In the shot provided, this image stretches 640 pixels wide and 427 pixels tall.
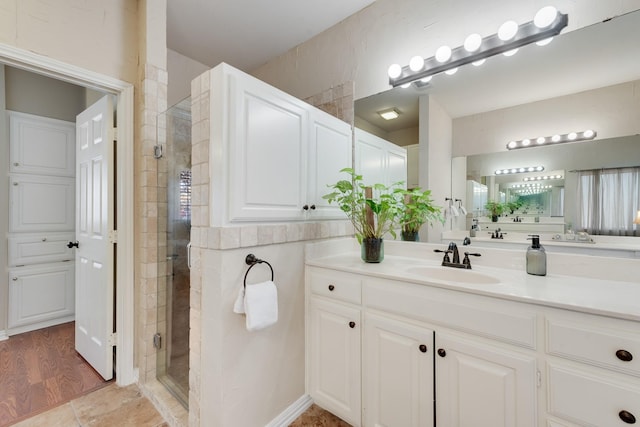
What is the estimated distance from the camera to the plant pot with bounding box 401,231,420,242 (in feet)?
5.93

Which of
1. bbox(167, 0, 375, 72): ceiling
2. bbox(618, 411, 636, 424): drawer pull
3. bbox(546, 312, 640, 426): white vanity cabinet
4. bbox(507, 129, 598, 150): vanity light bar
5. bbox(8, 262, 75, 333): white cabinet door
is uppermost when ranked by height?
bbox(167, 0, 375, 72): ceiling

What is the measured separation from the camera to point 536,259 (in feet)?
4.30

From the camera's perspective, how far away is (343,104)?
215cm

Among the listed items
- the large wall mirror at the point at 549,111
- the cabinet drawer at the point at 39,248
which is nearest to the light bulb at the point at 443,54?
the large wall mirror at the point at 549,111

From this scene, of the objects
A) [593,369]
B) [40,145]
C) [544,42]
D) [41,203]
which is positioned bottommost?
[593,369]

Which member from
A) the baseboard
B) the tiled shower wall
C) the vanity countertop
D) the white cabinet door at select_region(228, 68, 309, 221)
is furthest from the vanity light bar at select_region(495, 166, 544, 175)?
the baseboard

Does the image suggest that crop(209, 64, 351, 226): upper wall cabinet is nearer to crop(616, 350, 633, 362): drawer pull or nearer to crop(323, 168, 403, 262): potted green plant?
crop(323, 168, 403, 262): potted green plant

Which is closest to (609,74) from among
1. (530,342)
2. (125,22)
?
(530,342)

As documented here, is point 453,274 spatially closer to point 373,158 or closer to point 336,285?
point 336,285

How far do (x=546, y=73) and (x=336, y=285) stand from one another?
61.7 inches

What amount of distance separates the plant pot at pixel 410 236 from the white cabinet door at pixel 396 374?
0.68 metres

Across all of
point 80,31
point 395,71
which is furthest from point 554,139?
point 80,31

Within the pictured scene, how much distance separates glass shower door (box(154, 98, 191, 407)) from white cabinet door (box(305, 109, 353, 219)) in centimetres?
73

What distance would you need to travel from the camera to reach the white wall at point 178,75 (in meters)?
2.56
